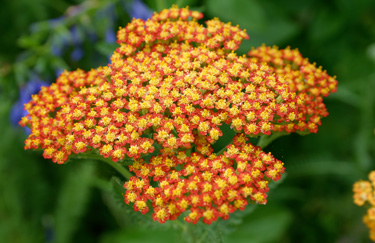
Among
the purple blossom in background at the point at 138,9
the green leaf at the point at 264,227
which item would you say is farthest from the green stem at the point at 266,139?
the green leaf at the point at 264,227

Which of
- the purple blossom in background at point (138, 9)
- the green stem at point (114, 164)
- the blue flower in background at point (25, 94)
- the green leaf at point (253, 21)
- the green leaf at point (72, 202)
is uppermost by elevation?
the green leaf at point (253, 21)

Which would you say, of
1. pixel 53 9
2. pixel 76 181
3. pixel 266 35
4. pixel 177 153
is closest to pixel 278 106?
pixel 177 153

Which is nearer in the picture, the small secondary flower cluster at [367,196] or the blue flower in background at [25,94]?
the small secondary flower cluster at [367,196]

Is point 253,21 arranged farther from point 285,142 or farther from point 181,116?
point 181,116

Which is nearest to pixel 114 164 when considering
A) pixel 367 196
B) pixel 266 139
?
pixel 266 139

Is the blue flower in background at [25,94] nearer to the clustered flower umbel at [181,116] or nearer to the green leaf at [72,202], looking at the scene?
the green leaf at [72,202]

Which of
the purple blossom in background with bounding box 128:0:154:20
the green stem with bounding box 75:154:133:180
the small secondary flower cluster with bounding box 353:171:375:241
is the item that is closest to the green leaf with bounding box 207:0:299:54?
the purple blossom in background with bounding box 128:0:154:20

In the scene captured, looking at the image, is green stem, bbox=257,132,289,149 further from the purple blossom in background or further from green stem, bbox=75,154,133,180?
the purple blossom in background
